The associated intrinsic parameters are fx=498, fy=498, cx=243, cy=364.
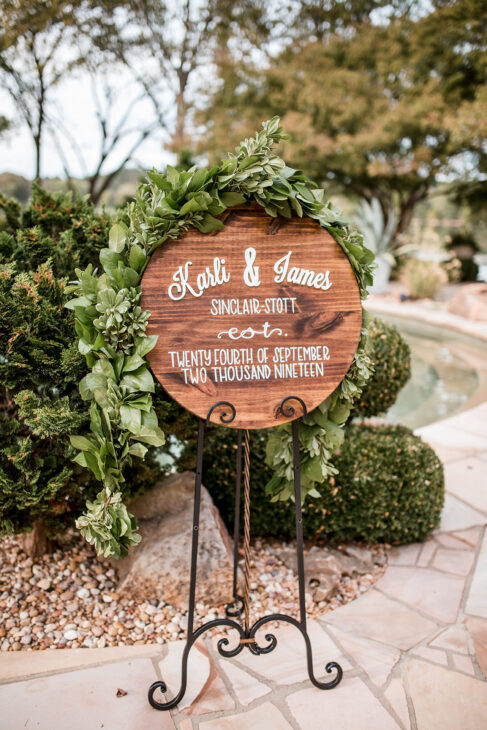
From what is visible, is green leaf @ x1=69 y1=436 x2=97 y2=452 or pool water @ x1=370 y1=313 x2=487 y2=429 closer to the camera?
green leaf @ x1=69 y1=436 x2=97 y2=452


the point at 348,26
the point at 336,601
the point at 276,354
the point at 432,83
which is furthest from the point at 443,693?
the point at 348,26

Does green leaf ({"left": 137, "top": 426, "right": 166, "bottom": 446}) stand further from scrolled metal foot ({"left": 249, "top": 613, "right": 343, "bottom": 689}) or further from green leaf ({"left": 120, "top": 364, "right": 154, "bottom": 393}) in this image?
scrolled metal foot ({"left": 249, "top": 613, "right": 343, "bottom": 689})

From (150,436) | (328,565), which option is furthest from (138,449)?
(328,565)

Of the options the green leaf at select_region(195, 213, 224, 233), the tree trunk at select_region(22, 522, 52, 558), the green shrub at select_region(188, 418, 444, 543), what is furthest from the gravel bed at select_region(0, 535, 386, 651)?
the green leaf at select_region(195, 213, 224, 233)

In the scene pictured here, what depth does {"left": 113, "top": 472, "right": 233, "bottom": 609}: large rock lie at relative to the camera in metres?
2.28

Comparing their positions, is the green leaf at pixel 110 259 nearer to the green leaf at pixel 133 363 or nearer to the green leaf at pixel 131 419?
the green leaf at pixel 133 363

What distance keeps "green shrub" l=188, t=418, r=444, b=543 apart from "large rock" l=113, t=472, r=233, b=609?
1.08 feet

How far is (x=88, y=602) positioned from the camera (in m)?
2.28

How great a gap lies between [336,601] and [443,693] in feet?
2.06

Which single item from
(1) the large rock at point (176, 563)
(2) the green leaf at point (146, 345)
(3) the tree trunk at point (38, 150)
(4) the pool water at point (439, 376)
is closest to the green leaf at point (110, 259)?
(2) the green leaf at point (146, 345)

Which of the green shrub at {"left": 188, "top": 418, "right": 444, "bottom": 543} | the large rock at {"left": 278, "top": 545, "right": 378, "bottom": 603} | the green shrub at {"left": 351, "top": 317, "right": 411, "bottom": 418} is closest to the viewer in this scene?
the large rock at {"left": 278, "top": 545, "right": 378, "bottom": 603}

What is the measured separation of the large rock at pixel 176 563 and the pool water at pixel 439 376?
129 inches

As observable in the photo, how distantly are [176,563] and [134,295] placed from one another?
1.36 metres

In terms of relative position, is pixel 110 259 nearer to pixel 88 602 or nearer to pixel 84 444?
pixel 84 444
